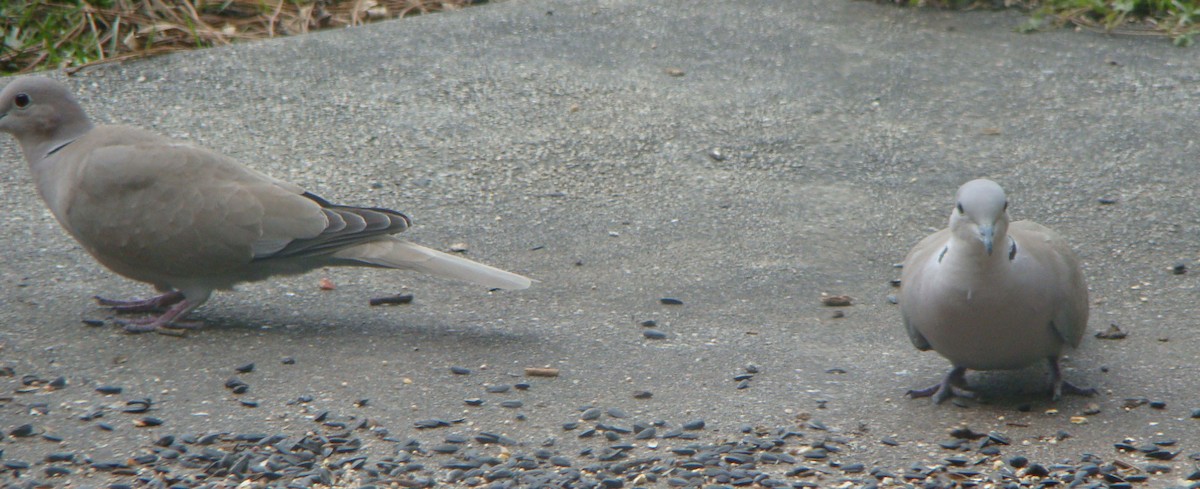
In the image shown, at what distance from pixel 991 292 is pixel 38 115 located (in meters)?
2.98

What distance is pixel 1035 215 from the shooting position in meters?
4.94

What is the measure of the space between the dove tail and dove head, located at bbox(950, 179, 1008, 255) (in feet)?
4.62

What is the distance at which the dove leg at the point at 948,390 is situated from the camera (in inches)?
136

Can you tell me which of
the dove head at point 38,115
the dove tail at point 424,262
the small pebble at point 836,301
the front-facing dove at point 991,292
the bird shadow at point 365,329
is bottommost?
the bird shadow at point 365,329

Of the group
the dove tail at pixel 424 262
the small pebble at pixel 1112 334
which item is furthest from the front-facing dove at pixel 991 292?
Result: the dove tail at pixel 424 262

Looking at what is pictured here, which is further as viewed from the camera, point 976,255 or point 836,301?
point 836,301

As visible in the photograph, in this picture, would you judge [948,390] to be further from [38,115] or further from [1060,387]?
[38,115]

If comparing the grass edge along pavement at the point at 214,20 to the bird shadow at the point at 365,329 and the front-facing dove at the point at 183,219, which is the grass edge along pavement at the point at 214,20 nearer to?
the front-facing dove at the point at 183,219

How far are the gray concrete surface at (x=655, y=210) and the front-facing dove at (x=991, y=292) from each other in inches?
8.4

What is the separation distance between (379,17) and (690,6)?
72.6 inches

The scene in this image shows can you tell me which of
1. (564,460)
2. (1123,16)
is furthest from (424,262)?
(1123,16)

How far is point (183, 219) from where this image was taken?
152 inches

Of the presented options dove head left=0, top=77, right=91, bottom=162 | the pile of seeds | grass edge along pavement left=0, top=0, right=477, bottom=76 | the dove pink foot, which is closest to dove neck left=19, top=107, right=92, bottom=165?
dove head left=0, top=77, right=91, bottom=162

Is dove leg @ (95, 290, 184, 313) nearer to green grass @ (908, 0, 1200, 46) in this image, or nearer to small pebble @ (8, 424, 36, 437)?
small pebble @ (8, 424, 36, 437)
